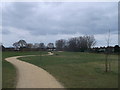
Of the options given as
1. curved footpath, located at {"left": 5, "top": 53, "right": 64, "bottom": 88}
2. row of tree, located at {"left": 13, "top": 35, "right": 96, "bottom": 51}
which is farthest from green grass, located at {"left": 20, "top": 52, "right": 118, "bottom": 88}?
row of tree, located at {"left": 13, "top": 35, "right": 96, "bottom": 51}

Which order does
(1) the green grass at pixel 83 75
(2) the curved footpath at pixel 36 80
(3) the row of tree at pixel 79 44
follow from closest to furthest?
Result: (2) the curved footpath at pixel 36 80, (1) the green grass at pixel 83 75, (3) the row of tree at pixel 79 44

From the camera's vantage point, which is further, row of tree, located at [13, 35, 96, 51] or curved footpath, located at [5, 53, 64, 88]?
row of tree, located at [13, 35, 96, 51]

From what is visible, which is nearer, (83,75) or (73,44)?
(83,75)

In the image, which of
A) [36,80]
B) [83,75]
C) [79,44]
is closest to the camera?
[36,80]

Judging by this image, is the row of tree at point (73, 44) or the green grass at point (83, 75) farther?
the row of tree at point (73, 44)

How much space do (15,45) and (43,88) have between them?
127 m

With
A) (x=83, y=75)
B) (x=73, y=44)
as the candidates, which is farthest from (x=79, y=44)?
(x=83, y=75)

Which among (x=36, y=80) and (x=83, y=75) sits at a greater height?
(x=36, y=80)

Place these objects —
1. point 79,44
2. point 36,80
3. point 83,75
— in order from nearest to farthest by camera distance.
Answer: point 36,80
point 83,75
point 79,44

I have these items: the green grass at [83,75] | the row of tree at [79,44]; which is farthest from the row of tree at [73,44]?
the green grass at [83,75]

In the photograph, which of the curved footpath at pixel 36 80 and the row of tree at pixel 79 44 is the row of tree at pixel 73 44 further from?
the curved footpath at pixel 36 80

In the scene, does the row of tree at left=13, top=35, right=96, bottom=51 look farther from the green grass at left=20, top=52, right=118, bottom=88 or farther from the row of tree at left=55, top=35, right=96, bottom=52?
the green grass at left=20, top=52, right=118, bottom=88

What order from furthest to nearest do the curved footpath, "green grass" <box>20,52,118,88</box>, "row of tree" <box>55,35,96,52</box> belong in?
"row of tree" <box>55,35,96,52</box> < "green grass" <box>20,52,118,88</box> < the curved footpath

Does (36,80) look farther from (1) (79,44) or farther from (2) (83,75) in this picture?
(1) (79,44)
